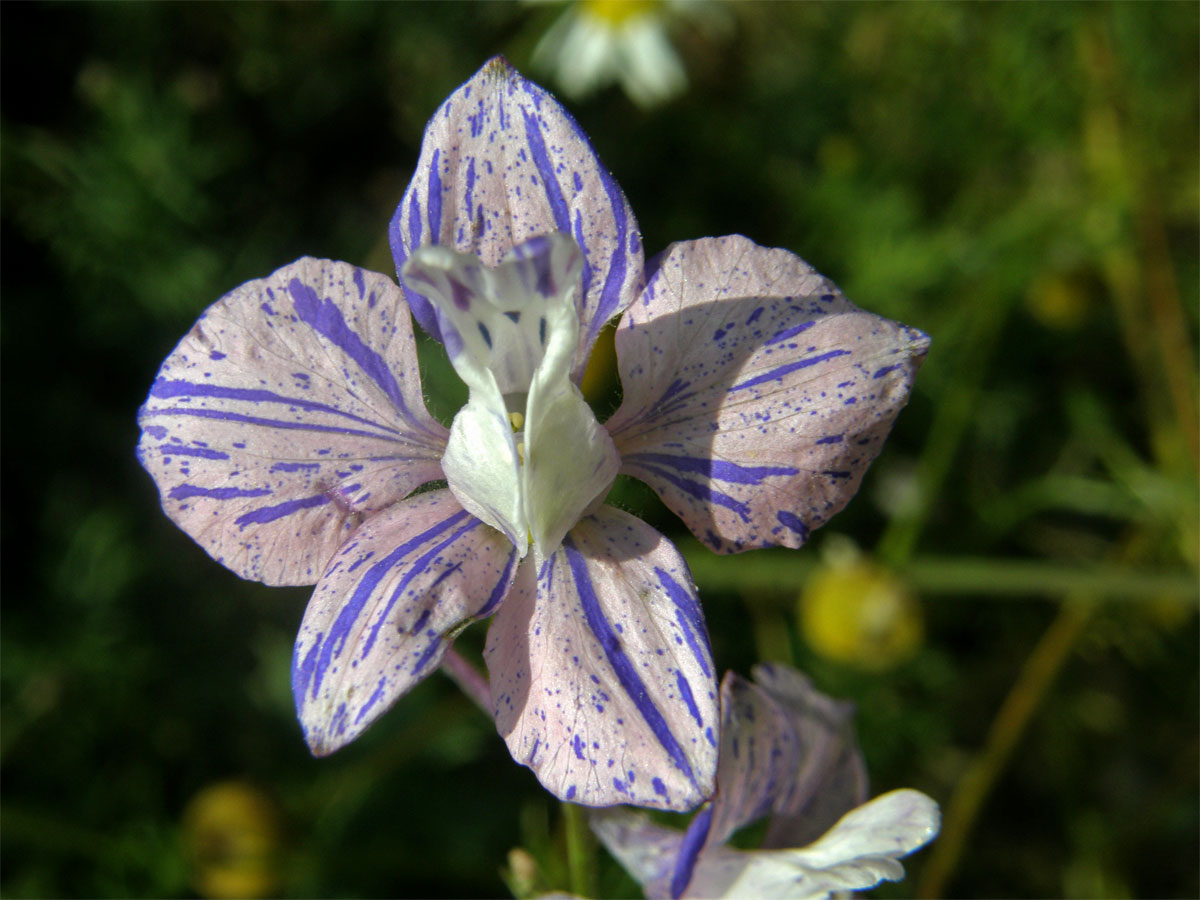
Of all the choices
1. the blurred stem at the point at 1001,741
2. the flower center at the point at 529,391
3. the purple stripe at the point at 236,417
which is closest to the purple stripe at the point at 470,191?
the flower center at the point at 529,391

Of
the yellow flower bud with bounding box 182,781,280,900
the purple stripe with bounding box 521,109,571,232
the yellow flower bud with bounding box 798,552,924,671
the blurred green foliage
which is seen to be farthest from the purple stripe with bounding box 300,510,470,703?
the yellow flower bud with bounding box 798,552,924,671

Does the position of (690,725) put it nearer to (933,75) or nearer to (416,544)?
(416,544)

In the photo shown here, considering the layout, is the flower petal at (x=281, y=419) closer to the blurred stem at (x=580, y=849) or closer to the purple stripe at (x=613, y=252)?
the purple stripe at (x=613, y=252)

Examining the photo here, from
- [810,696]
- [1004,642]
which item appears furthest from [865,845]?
[1004,642]

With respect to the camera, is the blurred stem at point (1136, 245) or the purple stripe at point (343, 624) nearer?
the purple stripe at point (343, 624)

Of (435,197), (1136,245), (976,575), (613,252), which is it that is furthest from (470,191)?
(1136,245)

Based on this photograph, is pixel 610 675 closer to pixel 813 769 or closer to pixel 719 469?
pixel 719 469

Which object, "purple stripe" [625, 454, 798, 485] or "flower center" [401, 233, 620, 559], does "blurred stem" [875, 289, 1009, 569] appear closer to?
"purple stripe" [625, 454, 798, 485]
